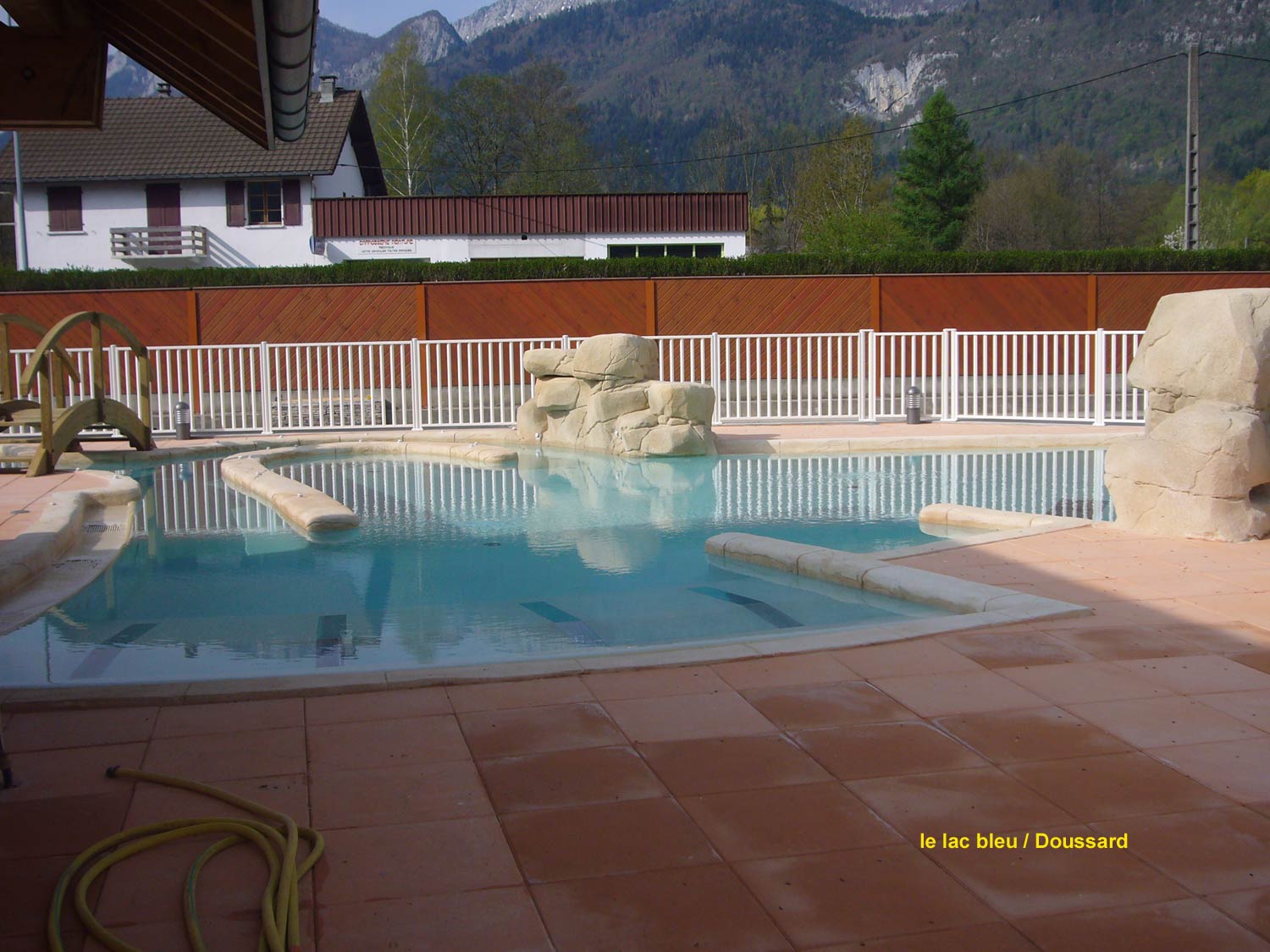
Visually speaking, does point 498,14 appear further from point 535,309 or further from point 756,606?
point 756,606

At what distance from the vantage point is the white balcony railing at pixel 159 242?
101 ft

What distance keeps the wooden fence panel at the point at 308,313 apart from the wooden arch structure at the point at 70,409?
21.3ft

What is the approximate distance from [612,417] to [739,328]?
25.8ft

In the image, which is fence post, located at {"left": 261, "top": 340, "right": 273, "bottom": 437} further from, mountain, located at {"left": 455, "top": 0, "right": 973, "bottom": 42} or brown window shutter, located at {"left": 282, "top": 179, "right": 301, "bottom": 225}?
mountain, located at {"left": 455, "top": 0, "right": 973, "bottom": 42}

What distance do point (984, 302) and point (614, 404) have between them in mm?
9943

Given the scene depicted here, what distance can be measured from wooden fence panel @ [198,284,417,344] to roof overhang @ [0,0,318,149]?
573 inches

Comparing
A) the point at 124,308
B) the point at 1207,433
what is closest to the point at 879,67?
the point at 124,308

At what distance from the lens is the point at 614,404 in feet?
38.1

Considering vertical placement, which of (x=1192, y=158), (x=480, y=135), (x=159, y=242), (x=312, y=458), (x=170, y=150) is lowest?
(x=312, y=458)

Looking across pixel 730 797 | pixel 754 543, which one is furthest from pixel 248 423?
pixel 730 797

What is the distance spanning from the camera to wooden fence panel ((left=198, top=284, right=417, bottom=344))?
18.5 metres

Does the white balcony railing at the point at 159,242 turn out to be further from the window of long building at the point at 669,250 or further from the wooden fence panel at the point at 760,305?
the wooden fence panel at the point at 760,305

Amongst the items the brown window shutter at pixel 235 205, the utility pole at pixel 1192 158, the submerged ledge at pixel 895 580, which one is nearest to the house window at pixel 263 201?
the brown window shutter at pixel 235 205

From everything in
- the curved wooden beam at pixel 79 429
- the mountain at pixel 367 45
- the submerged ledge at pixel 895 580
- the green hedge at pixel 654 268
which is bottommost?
the submerged ledge at pixel 895 580
